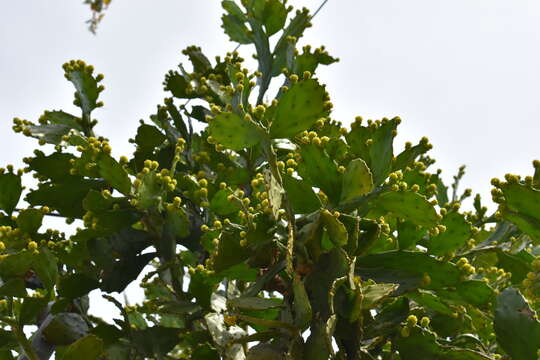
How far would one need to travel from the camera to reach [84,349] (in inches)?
A: 68.2

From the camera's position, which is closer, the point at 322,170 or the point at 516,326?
the point at 516,326

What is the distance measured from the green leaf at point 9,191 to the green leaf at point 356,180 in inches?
43.6

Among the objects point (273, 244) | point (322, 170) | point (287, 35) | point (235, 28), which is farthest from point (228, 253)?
point (235, 28)

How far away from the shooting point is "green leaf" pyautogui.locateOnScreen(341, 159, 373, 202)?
1.62 m

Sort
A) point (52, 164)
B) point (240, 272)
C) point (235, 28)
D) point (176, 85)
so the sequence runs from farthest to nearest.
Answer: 1. point (235, 28)
2. point (176, 85)
3. point (52, 164)
4. point (240, 272)

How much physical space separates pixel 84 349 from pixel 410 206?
3.05 ft

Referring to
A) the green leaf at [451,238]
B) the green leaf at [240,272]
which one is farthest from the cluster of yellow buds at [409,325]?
the green leaf at [240,272]

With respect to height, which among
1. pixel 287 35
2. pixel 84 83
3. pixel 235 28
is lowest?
pixel 84 83

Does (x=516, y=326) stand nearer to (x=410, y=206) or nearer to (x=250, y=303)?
(x=410, y=206)

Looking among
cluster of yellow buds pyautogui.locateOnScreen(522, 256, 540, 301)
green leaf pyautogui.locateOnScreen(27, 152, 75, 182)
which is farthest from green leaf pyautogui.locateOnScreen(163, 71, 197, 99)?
cluster of yellow buds pyautogui.locateOnScreen(522, 256, 540, 301)

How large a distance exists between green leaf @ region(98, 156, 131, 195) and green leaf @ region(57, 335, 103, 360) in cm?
44

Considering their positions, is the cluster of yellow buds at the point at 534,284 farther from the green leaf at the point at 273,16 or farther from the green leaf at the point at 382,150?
the green leaf at the point at 273,16

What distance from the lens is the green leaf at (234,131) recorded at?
1.67 meters

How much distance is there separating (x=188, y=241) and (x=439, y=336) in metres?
0.89
